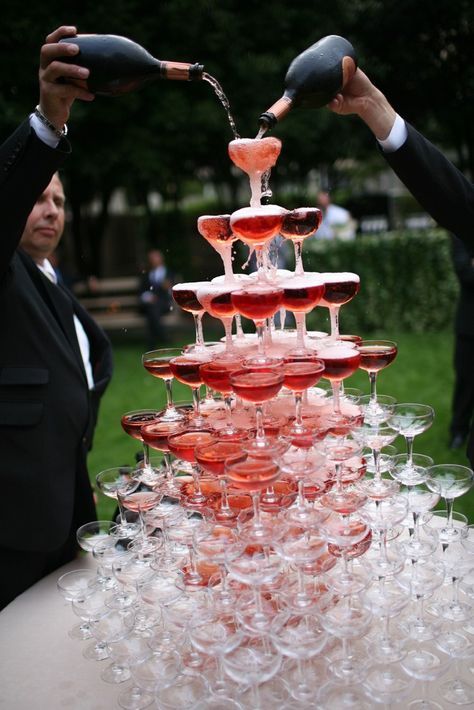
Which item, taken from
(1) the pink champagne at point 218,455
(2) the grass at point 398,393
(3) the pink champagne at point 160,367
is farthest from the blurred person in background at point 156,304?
(1) the pink champagne at point 218,455

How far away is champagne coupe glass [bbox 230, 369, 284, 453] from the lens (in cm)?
137

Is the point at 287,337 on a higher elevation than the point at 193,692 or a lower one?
higher

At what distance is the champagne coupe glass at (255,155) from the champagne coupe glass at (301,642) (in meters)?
0.96

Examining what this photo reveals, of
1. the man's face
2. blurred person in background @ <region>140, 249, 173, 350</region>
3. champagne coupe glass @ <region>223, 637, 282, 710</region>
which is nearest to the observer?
champagne coupe glass @ <region>223, 637, 282, 710</region>

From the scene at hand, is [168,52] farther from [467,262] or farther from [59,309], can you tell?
[59,309]

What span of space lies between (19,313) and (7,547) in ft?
2.39

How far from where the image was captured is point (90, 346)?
2.78 meters

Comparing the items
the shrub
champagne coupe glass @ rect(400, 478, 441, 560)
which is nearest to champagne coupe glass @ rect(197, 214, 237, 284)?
champagne coupe glass @ rect(400, 478, 441, 560)

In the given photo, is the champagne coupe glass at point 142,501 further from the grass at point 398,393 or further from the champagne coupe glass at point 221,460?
the grass at point 398,393

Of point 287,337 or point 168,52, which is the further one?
point 168,52

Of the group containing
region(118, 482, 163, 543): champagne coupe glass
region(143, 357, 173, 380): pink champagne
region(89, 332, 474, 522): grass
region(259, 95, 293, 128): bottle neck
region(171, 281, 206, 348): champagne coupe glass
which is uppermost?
region(259, 95, 293, 128): bottle neck

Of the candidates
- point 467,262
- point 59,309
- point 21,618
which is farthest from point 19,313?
point 467,262

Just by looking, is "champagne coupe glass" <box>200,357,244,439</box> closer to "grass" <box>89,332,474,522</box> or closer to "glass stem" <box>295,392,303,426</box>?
"glass stem" <box>295,392,303,426</box>

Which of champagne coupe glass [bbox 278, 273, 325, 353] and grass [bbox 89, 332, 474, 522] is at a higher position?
champagne coupe glass [bbox 278, 273, 325, 353]
